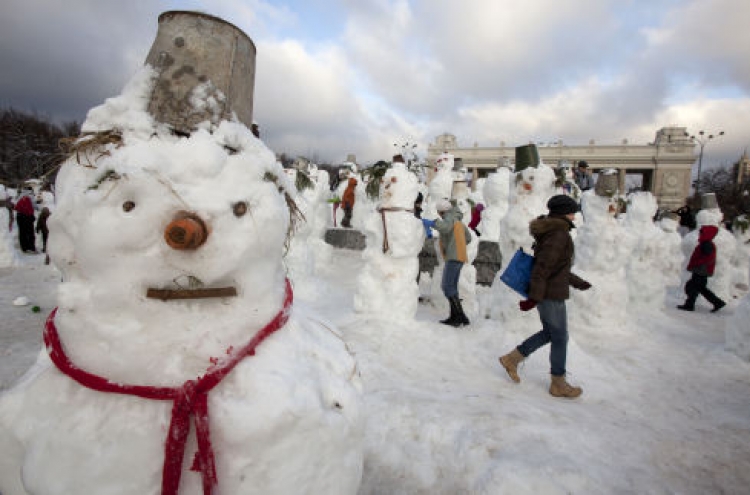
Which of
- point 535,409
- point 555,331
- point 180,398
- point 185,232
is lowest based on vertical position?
point 535,409

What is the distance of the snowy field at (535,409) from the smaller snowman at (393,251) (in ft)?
0.80

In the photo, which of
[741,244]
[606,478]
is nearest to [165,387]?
[606,478]

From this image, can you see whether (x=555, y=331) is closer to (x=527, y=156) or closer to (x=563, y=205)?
(x=563, y=205)

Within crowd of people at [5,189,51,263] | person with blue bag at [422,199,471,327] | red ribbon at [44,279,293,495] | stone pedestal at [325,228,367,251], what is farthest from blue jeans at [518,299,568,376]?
crowd of people at [5,189,51,263]

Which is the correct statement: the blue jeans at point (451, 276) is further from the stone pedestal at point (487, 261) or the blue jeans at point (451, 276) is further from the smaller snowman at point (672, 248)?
the smaller snowman at point (672, 248)

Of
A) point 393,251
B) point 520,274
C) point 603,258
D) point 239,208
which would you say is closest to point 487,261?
point 603,258

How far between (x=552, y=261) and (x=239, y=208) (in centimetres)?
293

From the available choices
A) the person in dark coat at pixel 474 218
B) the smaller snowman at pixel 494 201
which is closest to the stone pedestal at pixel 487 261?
the smaller snowman at pixel 494 201

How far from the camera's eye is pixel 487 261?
8977 mm

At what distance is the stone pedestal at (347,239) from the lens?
1312 cm

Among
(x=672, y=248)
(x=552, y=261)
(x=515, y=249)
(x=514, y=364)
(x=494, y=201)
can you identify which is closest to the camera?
(x=552, y=261)

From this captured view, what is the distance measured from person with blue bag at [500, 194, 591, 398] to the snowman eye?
2833 millimetres

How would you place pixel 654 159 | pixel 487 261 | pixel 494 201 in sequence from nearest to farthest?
pixel 487 261, pixel 494 201, pixel 654 159

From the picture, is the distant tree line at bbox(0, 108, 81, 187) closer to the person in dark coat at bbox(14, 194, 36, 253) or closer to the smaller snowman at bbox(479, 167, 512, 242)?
Answer: the person in dark coat at bbox(14, 194, 36, 253)
